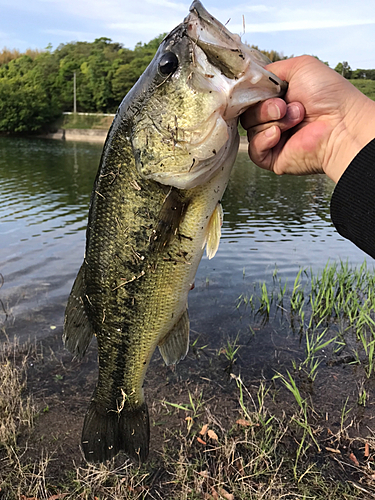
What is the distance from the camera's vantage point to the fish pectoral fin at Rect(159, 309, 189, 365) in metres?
2.58

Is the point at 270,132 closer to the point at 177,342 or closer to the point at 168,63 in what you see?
the point at 168,63

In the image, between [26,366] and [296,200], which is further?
[296,200]

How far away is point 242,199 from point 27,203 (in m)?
10.5

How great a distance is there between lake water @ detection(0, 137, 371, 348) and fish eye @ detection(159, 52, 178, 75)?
4728 mm

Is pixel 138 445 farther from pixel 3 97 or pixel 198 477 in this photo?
pixel 3 97

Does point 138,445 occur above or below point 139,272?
below

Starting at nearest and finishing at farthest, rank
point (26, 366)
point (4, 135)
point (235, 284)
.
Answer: point (26, 366), point (235, 284), point (4, 135)

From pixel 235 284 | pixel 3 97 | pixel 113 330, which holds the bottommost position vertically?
pixel 235 284

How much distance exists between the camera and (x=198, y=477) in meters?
3.35

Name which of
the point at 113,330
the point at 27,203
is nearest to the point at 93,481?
the point at 113,330

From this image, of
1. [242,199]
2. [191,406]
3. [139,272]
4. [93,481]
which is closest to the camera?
[139,272]

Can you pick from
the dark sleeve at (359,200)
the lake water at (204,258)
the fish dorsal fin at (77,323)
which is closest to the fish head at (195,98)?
the dark sleeve at (359,200)

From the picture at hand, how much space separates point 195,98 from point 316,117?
888 mm

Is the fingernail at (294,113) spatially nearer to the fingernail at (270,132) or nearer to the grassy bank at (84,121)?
the fingernail at (270,132)
